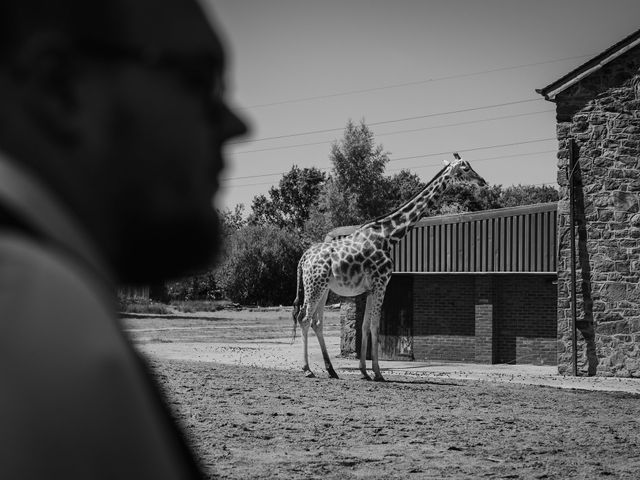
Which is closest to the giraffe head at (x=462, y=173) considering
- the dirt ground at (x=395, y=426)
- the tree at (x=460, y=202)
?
the dirt ground at (x=395, y=426)

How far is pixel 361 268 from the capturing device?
55.1 ft

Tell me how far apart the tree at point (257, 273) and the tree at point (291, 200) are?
21.0m

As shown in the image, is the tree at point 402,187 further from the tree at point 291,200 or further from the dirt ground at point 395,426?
the dirt ground at point 395,426

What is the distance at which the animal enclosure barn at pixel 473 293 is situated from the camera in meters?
19.8

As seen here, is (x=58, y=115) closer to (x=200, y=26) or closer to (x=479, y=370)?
(x=200, y=26)

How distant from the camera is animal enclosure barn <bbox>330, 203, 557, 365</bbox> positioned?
19844 millimetres

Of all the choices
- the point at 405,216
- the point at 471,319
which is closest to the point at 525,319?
the point at 471,319

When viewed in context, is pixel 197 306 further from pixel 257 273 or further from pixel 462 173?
pixel 462 173

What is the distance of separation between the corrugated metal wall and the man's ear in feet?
63.7

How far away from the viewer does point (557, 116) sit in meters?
18.0

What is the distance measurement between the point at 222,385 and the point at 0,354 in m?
14.7

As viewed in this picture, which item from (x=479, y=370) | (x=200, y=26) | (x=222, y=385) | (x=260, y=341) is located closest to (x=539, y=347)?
(x=479, y=370)

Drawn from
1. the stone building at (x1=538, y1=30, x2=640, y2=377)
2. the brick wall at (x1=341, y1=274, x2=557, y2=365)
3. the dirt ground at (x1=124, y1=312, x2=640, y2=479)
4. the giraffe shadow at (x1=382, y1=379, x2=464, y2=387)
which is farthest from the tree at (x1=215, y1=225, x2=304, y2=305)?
the giraffe shadow at (x1=382, y1=379, x2=464, y2=387)

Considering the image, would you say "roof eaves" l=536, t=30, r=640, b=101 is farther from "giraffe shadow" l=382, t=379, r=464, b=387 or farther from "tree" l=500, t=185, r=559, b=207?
"tree" l=500, t=185, r=559, b=207
